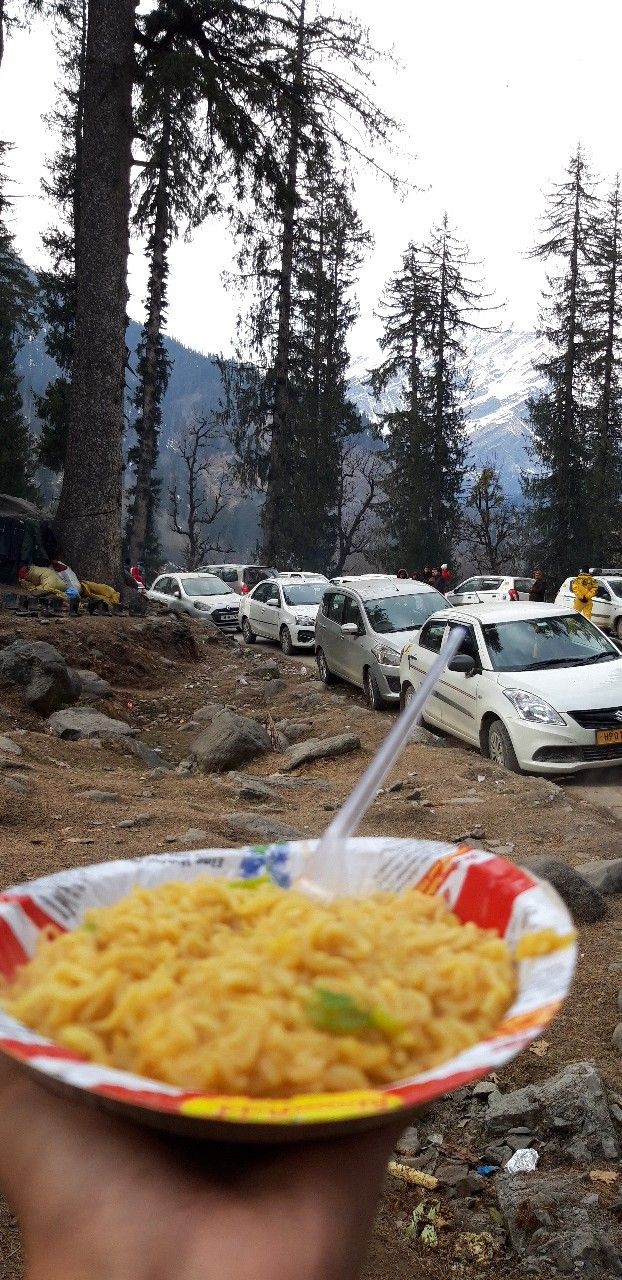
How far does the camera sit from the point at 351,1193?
139 cm

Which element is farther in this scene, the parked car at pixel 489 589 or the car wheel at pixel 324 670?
the parked car at pixel 489 589

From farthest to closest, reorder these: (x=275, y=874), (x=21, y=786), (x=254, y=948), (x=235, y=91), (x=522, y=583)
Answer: (x=522, y=583) < (x=235, y=91) < (x=21, y=786) < (x=275, y=874) < (x=254, y=948)

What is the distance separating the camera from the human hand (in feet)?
4.31

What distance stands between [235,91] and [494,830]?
12408 mm

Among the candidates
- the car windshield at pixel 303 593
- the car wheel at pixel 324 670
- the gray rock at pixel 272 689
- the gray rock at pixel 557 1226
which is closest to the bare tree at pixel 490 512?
the car windshield at pixel 303 593

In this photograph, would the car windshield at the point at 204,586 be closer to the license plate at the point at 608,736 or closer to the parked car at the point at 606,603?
the parked car at the point at 606,603

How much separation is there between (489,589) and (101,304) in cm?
1832

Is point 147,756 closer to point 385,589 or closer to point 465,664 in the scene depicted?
point 465,664

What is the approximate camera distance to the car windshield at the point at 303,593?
72.9 ft

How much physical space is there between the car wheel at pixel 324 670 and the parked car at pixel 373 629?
16mm

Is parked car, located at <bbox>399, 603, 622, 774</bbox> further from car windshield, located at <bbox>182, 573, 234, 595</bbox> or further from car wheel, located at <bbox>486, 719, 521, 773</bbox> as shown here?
car windshield, located at <bbox>182, 573, 234, 595</bbox>

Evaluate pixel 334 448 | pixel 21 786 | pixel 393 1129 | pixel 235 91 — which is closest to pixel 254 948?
pixel 393 1129

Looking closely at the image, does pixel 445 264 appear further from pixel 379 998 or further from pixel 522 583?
pixel 379 998

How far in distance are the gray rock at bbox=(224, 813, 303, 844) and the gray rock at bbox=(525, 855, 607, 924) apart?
1609mm
